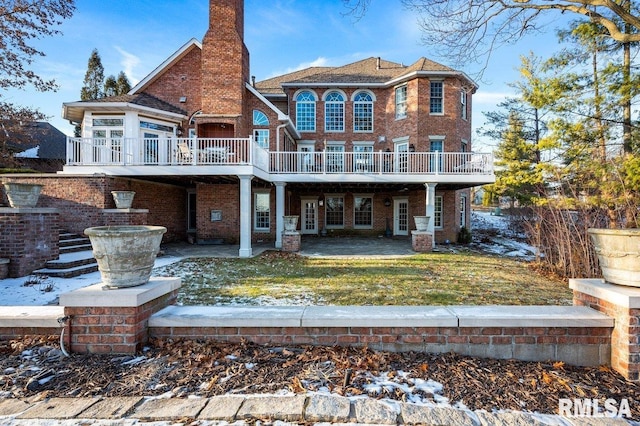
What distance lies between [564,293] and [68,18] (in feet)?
61.9

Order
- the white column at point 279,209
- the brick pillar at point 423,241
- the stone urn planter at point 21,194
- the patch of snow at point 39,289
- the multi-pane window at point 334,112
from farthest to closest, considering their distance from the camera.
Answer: the multi-pane window at point 334,112
the white column at point 279,209
the brick pillar at point 423,241
the stone urn planter at point 21,194
the patch of snow at point 39,289

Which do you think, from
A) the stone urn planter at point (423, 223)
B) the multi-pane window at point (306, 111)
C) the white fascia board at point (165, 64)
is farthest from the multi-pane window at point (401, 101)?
the white fascia board at point (165, 64)

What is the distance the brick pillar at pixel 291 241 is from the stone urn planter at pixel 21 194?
705cm

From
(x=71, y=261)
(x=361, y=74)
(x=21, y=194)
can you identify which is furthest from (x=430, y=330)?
(x=361, y=74)

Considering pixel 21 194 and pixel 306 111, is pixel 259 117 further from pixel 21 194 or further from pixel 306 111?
pixel 21 194

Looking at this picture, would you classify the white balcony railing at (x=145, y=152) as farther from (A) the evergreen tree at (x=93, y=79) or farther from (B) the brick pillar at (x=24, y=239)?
(A) the evergreen tree at (x=93, y=79)

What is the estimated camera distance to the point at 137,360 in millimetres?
2682

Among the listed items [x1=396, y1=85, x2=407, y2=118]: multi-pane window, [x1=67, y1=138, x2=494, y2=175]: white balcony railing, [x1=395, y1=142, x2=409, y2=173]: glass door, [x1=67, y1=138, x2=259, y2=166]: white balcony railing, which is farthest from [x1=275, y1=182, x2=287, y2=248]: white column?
[x1=396, y1=85, x2=407, y2=118]: multi-pane window

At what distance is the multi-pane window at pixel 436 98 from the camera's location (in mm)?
15805

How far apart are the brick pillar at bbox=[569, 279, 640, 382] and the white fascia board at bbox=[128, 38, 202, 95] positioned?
16.7 metres

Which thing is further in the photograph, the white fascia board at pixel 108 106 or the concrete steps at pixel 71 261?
the white fascia board at pixel 108 106

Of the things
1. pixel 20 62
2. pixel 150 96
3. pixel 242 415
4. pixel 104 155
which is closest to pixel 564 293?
pixel 242 415

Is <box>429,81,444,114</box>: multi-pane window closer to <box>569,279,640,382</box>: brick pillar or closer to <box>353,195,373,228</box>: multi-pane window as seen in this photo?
<box>353,195,373,228</box>: multi-pane window

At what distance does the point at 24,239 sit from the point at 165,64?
1102cm
